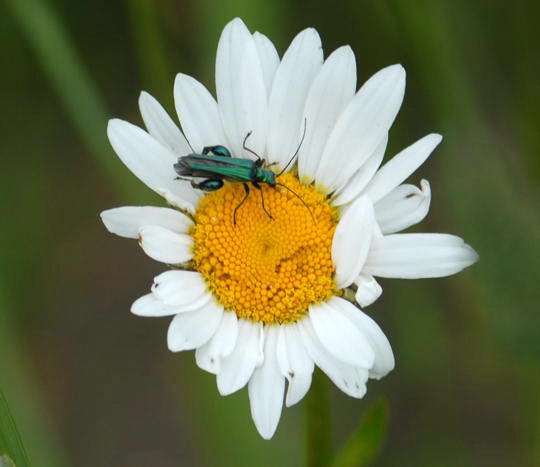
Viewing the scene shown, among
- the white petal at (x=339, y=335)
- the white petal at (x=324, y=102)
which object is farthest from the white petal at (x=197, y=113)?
the white petal at (x=339, y=335)

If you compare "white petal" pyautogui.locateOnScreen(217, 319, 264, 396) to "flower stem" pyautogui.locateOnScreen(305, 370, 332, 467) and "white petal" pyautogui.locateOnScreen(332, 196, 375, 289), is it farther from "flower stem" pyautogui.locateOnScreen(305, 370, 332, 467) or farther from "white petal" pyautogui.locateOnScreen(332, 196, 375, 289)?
"white petal" pyautogui.locateOnScreen(332, 196, 375, 289)

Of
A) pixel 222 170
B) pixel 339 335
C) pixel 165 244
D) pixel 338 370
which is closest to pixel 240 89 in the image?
pixel 222 170

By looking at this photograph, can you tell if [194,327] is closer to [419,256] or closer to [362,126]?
[419,256]

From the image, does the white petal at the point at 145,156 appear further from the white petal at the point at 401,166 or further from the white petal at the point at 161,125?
the white petal at the point at 401,166

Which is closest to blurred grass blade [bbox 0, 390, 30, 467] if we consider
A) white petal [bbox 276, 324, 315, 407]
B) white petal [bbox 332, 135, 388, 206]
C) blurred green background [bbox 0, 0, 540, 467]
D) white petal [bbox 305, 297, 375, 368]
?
white petal [bbox 276, 324, 315, 407]

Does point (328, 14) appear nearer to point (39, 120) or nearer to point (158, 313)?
point (39, 120)

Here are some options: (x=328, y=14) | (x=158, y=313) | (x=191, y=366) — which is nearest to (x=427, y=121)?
(x=328, y=14)
